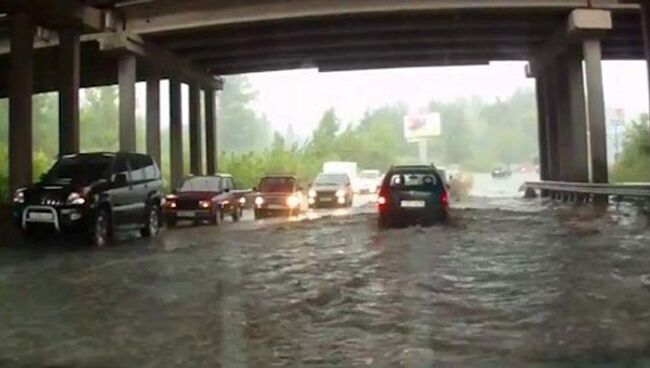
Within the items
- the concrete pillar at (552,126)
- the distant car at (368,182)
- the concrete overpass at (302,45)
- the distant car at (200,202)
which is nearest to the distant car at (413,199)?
the distant car at (200,202)

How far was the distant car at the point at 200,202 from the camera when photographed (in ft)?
83.6

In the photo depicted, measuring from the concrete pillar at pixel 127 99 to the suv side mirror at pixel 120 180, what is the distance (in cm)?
1785

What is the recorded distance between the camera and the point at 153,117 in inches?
1610

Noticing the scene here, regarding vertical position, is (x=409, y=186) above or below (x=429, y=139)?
below

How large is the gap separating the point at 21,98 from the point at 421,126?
4591cm

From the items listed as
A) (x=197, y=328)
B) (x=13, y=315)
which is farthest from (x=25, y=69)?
(x=197, y=328)

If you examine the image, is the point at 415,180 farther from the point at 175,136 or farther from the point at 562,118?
the point at 175,136

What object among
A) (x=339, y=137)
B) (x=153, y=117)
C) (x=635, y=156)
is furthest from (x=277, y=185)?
(x=339, y=137)

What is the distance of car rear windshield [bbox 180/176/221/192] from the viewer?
88.5 feet

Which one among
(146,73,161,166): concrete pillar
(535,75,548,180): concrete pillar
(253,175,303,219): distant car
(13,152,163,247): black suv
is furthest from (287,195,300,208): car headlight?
(535,75,548,180): concrete pillar

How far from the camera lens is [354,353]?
7.03 meters

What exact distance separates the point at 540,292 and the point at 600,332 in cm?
265

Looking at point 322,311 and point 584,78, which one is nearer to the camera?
point 322,311

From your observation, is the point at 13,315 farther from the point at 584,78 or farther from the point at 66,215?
the point at 584,78
